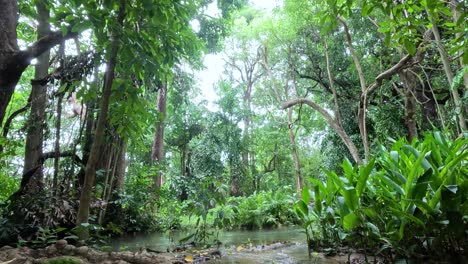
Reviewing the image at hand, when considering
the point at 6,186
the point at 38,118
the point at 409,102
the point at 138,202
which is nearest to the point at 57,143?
the point at 38,118

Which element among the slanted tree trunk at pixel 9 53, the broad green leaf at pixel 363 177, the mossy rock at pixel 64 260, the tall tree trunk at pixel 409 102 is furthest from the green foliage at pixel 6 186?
the tall tree trunk at pixel 409 102

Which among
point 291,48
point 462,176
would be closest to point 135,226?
point 462,176

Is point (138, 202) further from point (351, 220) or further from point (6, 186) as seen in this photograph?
point (351, 220)

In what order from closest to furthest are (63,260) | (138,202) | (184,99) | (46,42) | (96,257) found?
(63,260) < (96,257) < (46,42) < (138,202) < (184,99)

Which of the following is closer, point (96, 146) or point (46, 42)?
point (96, 146)

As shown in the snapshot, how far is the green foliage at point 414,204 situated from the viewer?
5.42ft

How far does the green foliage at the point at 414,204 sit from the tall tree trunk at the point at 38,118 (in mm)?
3304

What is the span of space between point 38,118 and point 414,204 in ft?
13.1

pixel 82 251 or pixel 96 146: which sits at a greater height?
pixel 96 146

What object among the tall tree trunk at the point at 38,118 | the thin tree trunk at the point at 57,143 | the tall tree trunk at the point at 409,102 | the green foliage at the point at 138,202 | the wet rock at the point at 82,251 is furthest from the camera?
the tall tree trunk at the point at 409,102

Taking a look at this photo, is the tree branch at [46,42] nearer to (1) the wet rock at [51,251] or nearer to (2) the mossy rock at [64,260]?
(1) the wet rock at [51,251]

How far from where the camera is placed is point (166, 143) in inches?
548

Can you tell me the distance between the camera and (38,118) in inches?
149

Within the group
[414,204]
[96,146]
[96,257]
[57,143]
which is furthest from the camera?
[57,143]
